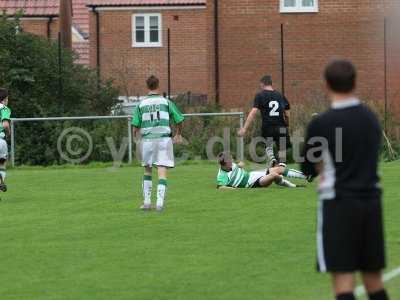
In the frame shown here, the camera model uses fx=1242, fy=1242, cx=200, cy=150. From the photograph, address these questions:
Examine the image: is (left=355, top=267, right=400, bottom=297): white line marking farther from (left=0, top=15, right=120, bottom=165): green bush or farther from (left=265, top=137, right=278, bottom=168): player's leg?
(left=0, top=15, right=120, bottom=165): green bush

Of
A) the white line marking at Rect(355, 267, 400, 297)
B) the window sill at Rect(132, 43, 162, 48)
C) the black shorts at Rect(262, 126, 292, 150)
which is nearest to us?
the white line marking at Rect(355, 267, 400, 297)

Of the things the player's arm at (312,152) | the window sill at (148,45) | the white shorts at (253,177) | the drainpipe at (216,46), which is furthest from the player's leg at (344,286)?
the window sill at (148,45)

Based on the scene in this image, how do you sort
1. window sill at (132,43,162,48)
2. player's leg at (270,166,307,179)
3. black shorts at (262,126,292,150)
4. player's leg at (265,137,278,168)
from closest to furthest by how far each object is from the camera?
player's leg at (270,166,307,179)
black shorts at (262,126,292,150)
player's leg at (265,137,278,168)
window sill at (132,43,162,48)

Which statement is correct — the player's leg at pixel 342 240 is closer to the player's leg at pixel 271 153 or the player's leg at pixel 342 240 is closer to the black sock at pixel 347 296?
the black sock at pixel 347 296

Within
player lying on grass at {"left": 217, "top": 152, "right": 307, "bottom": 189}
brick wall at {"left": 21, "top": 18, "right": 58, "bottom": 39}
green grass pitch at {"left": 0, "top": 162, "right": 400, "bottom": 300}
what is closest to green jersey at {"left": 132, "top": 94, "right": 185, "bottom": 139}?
green grass pitch at {"left": 0, "top": 162, "right": 400, "bottom": 300}

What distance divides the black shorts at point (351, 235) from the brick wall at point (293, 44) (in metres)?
27.3

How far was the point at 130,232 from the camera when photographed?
1453 cm

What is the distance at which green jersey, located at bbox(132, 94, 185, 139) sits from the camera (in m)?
16.9

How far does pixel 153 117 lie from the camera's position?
16.9m

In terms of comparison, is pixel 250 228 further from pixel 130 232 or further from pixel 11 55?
pixel 11 55

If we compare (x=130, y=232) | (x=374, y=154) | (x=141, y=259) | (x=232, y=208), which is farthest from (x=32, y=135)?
(x=374, y=154)

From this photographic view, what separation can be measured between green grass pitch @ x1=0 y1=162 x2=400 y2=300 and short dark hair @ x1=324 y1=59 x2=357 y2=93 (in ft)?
8.74

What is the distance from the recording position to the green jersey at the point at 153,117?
666 inches

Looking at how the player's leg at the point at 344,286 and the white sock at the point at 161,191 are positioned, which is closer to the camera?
the player's leg at the point at 344,286
